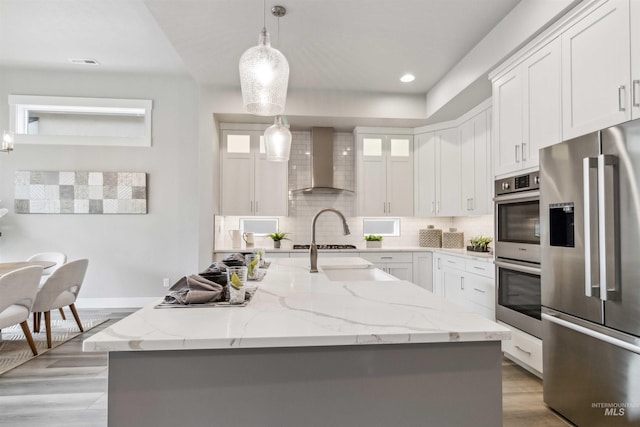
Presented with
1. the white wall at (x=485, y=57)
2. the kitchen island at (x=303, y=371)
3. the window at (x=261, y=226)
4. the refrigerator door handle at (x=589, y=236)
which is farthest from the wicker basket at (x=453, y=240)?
the kitchen island at (x=303, y=371)

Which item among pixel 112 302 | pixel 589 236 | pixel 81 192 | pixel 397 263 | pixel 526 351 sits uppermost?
pixel 81 192

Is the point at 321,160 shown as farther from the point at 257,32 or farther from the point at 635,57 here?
the point at 635,57

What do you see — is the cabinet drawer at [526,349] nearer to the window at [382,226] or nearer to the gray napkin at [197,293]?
the gray napkin at [197,293]

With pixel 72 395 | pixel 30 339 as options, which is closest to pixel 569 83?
pixel 72 395

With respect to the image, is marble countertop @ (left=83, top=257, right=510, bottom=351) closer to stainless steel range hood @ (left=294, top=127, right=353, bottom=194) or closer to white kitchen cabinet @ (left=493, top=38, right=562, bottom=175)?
white kitchen cabinet @ (left=493, top=38, right=562, bottom=175)

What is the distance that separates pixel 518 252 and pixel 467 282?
1076 mm

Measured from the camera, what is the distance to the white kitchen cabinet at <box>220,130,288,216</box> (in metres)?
4.50

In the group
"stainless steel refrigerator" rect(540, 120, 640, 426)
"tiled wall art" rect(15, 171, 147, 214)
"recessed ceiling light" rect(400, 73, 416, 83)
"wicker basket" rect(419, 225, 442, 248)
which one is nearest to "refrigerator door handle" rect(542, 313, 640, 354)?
"stainless steel refrigerator" rect(540, 120, 640, 426)

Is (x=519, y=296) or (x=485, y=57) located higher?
(x=485, y=57)

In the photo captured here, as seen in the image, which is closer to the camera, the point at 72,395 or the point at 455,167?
the point at 72,395

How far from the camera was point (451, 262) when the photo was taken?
13.1 ft

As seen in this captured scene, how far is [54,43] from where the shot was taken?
12.7ft

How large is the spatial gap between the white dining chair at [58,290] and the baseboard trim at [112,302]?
1.09 metres

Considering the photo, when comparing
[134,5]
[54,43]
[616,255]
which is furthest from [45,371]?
[616,255]
